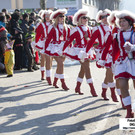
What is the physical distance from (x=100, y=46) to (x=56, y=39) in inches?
76.6

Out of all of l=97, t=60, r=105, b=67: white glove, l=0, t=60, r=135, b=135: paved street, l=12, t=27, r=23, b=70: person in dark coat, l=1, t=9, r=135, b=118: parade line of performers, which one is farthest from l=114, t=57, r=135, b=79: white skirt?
l=12, t=27, r=23, b=70: person in dark coat

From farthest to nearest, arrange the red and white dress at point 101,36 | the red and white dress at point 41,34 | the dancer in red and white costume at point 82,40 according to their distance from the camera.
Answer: the red and white dress at point 41,34 < the dancer in red and white costume at point 82,40 < the red and white dress at point 101,36

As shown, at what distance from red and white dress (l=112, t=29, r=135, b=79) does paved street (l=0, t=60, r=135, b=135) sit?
87 cm

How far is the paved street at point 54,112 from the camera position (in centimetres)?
583

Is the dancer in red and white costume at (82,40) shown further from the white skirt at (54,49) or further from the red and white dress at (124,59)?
the red and white dress at (124,59)

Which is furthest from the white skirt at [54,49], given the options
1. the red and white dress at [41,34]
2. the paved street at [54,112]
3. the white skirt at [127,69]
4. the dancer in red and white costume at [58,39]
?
the white skirt at [127,69]

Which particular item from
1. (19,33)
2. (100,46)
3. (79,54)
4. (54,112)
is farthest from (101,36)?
(19,33)

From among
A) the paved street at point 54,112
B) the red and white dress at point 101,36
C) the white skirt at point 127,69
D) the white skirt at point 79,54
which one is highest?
the red and white dress at point 101,36

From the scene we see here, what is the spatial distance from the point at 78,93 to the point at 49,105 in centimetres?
151

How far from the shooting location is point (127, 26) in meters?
6.08

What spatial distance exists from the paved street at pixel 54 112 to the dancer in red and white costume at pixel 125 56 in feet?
1.81

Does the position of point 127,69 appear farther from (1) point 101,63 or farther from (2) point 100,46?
(2) point 100,46

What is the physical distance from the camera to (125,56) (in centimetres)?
603

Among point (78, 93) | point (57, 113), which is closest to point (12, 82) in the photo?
point (78, 93)
